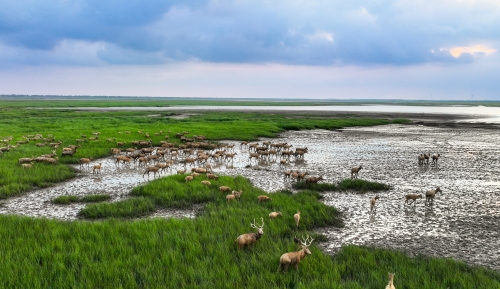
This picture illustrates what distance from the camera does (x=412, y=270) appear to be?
8633 mm

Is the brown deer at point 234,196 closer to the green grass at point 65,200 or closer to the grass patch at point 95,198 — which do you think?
the grass patch at point 95,198

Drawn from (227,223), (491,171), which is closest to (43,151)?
(227,223)

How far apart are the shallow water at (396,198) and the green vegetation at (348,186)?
0.70 meters

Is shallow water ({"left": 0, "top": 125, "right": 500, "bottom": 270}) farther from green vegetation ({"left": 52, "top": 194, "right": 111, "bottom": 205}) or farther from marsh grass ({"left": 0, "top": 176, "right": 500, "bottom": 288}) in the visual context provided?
marsh grass ({"left": 0, "top": 176, "right": 500, "bottom": 288})

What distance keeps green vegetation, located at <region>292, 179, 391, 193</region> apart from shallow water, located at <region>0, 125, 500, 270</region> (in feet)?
2.31

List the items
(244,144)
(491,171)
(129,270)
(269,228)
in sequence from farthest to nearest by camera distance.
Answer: (244,144)
(491,171)
(269,228)
(129,270)

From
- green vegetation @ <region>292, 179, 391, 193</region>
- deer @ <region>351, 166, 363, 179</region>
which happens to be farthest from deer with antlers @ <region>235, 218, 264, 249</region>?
deer @ <region>351, 166, 363, 179</region>

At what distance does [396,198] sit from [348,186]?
263 cm

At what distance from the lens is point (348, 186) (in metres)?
18.1

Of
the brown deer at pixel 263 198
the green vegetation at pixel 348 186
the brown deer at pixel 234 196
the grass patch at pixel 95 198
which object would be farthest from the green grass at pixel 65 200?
the green vegetation at pixel 348 186

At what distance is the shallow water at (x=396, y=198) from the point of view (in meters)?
11.0

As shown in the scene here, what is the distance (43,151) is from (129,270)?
70.5ft

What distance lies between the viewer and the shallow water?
36.1ft

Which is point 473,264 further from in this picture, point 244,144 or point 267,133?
point 267,133
